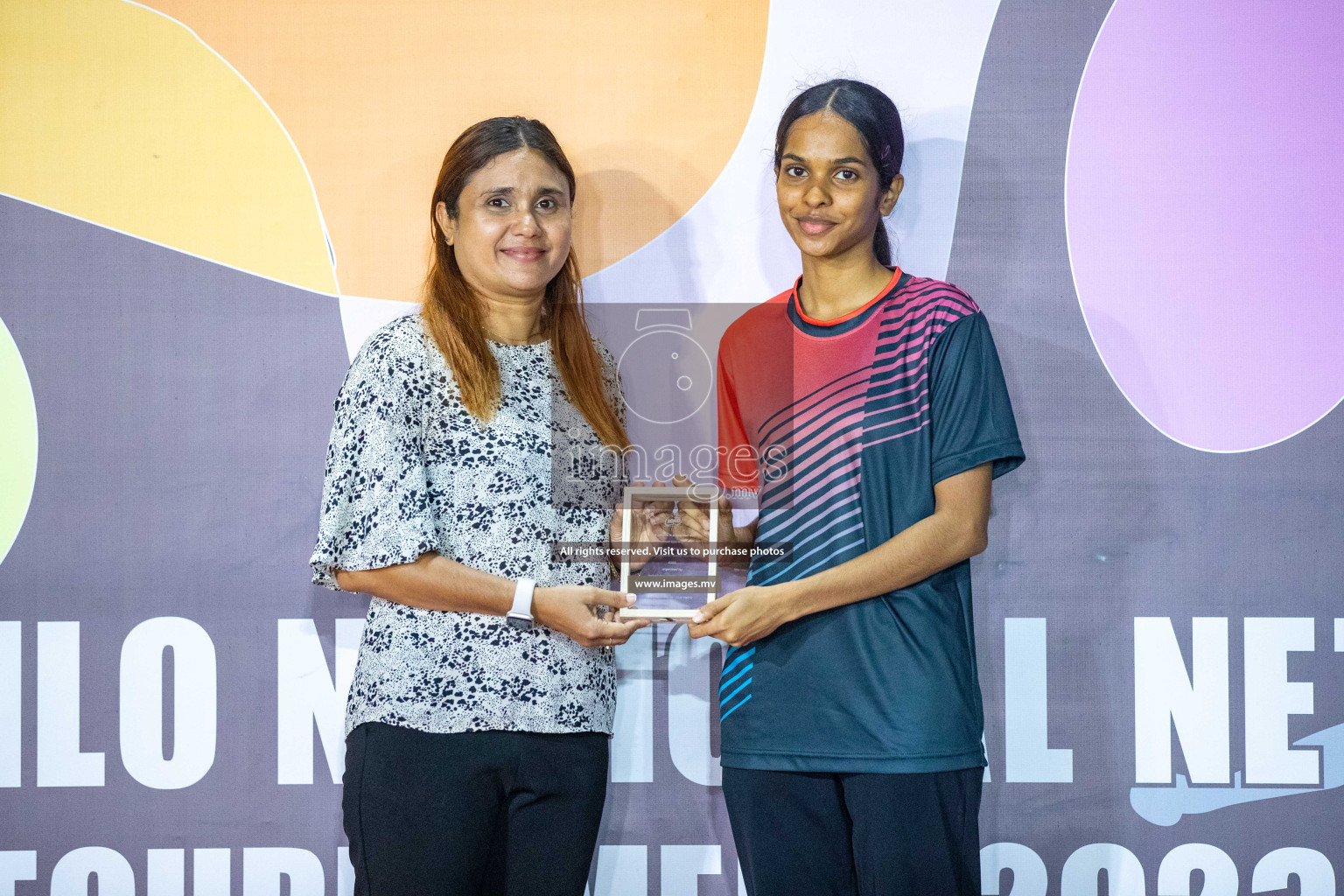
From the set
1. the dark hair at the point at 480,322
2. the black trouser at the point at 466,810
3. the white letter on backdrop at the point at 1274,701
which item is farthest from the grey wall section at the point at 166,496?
the white letter on backdrop at the point at 1274,701

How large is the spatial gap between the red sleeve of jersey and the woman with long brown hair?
21 centimetres

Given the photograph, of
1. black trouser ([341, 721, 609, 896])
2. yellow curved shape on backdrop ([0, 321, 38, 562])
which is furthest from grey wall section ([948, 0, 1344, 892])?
yellow curved shape on backdrop ([0, 321, 38, 562])

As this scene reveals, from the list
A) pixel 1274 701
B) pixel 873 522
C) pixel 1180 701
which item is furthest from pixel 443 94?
pixel 1274 701

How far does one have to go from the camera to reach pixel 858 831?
165 cm

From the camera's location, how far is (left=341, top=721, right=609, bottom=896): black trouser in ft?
5.25

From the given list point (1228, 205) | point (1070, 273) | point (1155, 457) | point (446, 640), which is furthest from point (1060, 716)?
point (446, 640)

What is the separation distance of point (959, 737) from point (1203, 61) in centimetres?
158

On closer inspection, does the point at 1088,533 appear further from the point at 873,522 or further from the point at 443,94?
the point at 443,94

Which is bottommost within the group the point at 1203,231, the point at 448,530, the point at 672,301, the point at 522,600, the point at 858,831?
the point at 858,831

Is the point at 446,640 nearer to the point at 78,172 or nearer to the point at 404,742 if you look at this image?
the point at 404,742

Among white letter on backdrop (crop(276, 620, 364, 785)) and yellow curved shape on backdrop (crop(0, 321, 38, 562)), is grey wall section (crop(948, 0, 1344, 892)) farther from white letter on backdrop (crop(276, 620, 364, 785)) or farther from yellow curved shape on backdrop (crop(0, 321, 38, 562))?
yellow curved shape on backdrop (crop(0, 321, 38, 562))

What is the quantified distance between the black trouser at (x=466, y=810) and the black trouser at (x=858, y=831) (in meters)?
0.29

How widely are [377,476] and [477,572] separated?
0.73ft

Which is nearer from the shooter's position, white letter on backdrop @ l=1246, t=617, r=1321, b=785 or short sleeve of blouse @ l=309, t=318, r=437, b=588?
short sleeve of blouse @ l=309, t=318, r=437, b=588
